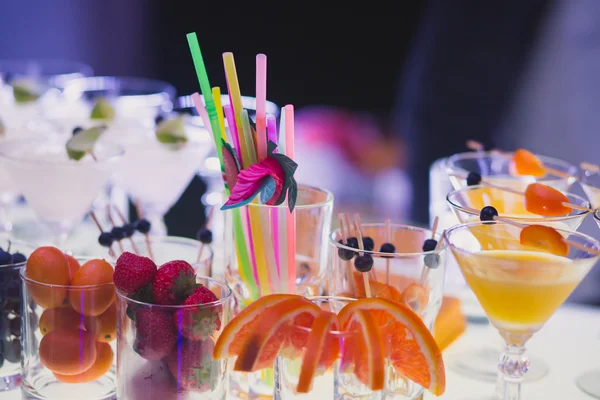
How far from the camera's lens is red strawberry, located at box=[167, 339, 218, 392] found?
33.8 inches

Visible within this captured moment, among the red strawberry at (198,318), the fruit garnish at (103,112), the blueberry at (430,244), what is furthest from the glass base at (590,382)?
the fruit garnish at (103,112)

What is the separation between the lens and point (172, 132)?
1429 millimetres

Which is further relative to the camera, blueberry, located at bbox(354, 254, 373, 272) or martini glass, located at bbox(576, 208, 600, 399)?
martini glass, located at bbox(576, 208, 600, 399)

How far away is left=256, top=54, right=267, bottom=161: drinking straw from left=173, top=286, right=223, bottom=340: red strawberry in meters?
0.20

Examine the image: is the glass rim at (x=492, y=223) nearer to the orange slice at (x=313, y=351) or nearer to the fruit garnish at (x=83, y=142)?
the orange slice at (x=313, y=351)

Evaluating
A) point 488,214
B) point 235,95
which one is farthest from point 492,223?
point 235,95

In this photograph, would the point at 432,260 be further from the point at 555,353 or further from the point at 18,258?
the point at 18,258

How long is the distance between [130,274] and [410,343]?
1.05 feet

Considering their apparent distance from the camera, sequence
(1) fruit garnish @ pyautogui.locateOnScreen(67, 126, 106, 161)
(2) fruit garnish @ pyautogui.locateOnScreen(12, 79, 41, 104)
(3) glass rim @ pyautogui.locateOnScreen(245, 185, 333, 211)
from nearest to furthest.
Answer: (3) glass rim @ pyautogui.locateOnScreen(245, 185, 333, 211)
(1) fruit garnish @ pyautogui.locateOnScreen(67, 126, 106, 161)
(2) fruit garnish @ pyautogui.locateOnScreen(12, 79, 41, 104)

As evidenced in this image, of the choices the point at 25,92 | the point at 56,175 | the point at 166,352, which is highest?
the point at 25,92

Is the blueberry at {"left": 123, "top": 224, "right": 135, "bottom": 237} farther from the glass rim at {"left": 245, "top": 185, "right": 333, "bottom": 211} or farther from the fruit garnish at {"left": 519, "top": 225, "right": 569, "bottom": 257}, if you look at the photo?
the fruit garnish at {"left": 519, "top": 225, "right": 569, "bottom": 257}

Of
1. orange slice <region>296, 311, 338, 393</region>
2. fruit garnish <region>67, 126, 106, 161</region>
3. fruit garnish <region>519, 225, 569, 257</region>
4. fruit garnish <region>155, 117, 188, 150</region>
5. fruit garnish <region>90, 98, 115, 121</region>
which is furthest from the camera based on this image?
fruit garnish <region>90, 98, 115, 121</region>

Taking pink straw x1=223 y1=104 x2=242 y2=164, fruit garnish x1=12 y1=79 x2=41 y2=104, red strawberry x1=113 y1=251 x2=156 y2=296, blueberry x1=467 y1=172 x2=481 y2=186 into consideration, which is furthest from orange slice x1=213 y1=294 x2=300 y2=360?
fruit garnish x1=12 y1=79 x2=41 y2=104

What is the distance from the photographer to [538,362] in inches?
46.1
